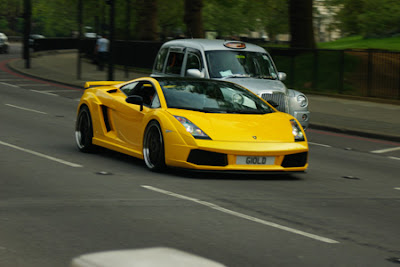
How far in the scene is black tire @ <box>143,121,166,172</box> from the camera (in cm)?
1003

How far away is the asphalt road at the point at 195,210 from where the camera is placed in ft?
19.8

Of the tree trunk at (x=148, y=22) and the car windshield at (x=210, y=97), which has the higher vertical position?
the car windshield at (x=210, y=97)

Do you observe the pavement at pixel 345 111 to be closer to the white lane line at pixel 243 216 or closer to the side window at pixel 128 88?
the side window at pixel 128 88

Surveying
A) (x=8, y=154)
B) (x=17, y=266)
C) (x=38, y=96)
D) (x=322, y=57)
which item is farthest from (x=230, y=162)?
(x=322, y=57)

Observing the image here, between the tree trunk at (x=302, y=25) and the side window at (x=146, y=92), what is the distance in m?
19.8

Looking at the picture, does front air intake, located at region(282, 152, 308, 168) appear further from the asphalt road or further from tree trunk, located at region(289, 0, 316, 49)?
tree trunk, located at region(289, 0, 316, 49)

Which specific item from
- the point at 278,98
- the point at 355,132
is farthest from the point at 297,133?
the point at 355,132

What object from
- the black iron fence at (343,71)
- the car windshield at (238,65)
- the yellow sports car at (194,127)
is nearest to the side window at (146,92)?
the yellow sports car at (194,127)

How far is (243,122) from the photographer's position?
1023cm

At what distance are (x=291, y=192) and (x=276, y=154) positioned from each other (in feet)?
2.88

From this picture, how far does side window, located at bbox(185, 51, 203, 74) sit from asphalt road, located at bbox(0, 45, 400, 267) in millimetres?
3776

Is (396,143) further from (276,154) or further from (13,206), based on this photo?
(13,206)

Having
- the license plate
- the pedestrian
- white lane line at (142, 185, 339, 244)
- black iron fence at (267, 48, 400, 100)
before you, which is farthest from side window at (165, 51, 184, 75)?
the pedestrian

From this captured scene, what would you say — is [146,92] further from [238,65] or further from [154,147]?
[238,65]
